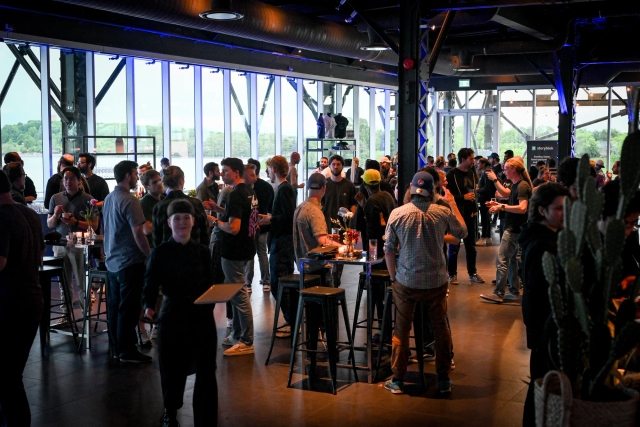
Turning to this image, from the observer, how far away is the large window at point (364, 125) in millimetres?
20609

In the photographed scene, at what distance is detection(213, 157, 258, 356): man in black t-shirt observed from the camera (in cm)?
626

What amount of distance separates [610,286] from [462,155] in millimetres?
7052

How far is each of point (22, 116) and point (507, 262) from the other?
292 inches

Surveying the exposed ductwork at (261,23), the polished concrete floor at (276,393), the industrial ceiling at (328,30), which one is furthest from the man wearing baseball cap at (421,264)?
the exposed ductwork at (261,23)

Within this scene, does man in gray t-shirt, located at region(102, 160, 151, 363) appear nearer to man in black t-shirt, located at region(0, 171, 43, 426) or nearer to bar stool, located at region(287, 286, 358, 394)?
Result: bar stool, located at region(287, 286, 358, 394)

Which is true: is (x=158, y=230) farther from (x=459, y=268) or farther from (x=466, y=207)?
(x=459, y=268)

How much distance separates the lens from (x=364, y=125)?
20.9m

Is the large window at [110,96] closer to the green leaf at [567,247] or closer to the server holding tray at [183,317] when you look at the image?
the server holding tray at [183,317]

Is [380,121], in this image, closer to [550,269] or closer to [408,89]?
[408,89]

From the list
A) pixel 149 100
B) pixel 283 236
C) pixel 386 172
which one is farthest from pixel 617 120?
pixel 283 236

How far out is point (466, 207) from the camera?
9.60 m

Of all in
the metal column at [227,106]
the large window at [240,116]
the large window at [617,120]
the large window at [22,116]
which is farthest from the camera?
the large window at [617,120]

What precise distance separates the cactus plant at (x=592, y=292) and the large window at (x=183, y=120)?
12.3 m

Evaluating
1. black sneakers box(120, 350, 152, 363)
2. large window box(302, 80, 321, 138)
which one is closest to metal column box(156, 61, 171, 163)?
large window box(302, 80, 321, 138)
